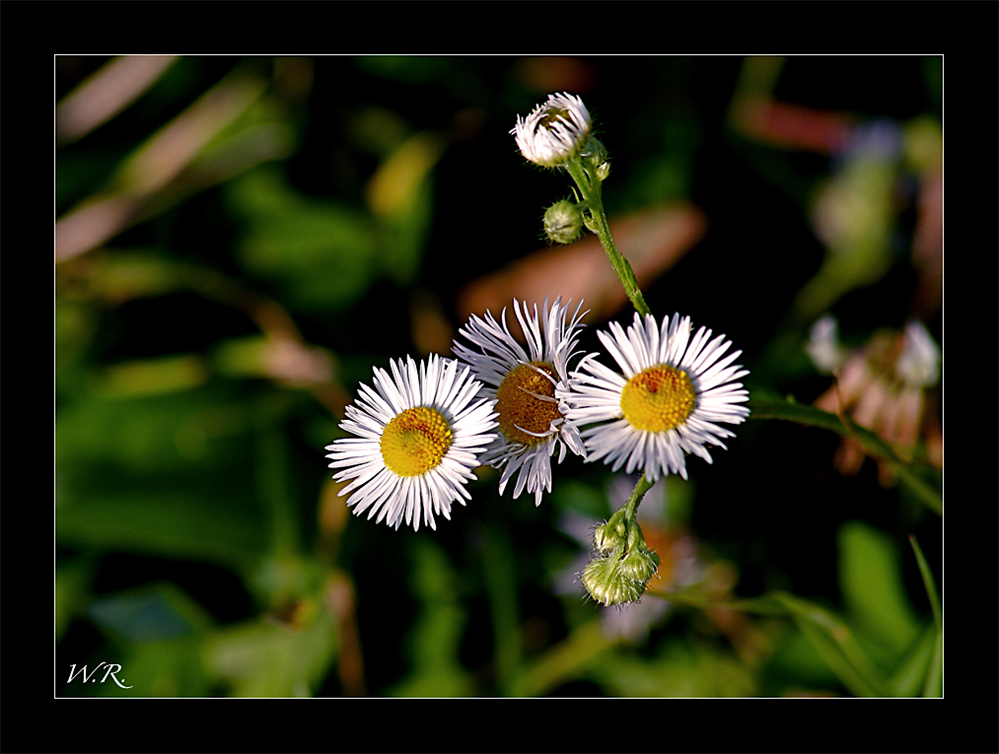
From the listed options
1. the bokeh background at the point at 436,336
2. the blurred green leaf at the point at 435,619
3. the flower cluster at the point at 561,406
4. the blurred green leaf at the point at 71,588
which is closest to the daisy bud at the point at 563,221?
the flower cluster at the point at 561,406

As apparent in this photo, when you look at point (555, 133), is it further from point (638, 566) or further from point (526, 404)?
point (638, 566)

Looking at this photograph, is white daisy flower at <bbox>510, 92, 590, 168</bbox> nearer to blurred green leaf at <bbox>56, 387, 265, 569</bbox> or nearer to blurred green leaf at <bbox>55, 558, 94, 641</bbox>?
blurred green leaf at <bbox>56, 387, 265, 569</bbox>

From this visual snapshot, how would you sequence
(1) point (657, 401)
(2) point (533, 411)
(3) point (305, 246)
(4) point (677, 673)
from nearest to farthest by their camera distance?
1. (1) point (657, 401)
2. (2) point (533, 411)
3. (4) point (677, 673)
4. (3) point (305, 246)

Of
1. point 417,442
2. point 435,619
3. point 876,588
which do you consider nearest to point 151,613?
point 435,619

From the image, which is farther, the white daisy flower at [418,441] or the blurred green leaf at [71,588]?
the blurred green leaf at [71,588]

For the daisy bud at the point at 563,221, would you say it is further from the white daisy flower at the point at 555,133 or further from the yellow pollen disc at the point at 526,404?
the yellow pollen disc at the point at 526,404

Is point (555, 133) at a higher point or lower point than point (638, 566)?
higher
